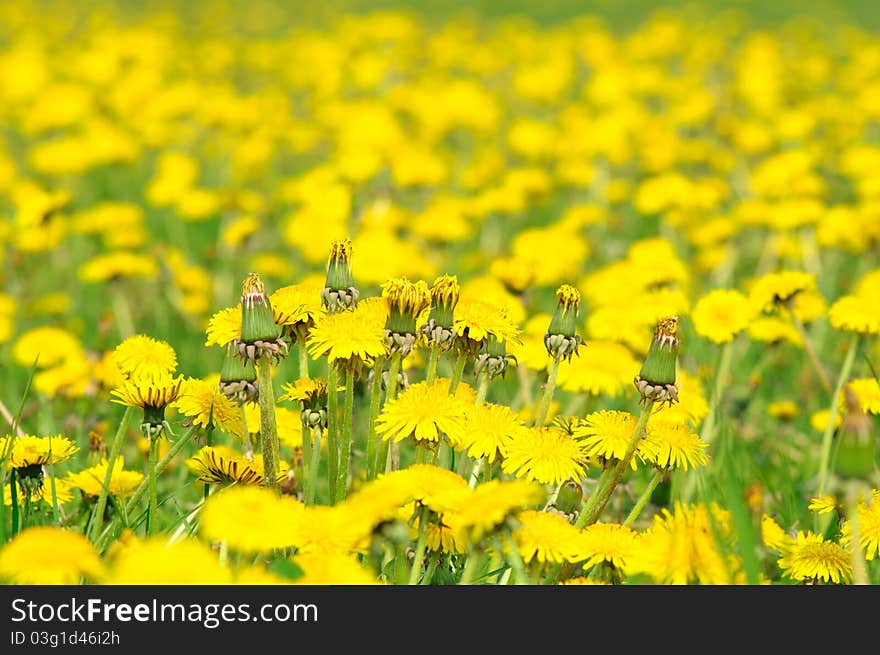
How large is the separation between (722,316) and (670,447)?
86cm

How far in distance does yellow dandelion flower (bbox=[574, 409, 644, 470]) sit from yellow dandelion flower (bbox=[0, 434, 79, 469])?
3.00 feet

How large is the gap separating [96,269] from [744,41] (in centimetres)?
713

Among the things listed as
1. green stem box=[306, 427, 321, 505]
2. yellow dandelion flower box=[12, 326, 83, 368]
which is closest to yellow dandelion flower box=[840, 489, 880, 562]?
green stem box=[306, 427, 321, 505]

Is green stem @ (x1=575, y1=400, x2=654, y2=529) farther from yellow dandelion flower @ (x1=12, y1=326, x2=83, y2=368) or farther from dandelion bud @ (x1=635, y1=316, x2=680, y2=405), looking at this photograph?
yellow dandelion flower @ (x1=12, y1=326, x2=83, y2=368)

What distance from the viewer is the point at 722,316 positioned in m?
2.52

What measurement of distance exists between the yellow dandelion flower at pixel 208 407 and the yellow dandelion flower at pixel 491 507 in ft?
1.83

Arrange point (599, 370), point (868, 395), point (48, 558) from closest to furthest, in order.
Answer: point (48, 558)
point (868, 395)
point (599, 370)

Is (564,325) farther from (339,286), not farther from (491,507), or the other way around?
(491,507)

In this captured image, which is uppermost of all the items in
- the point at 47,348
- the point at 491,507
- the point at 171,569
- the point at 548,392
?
the point at 47,348

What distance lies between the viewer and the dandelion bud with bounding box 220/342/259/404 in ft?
5.73

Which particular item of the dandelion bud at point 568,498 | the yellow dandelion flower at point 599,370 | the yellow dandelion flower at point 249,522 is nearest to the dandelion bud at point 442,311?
the dandelion bud at point 568,498

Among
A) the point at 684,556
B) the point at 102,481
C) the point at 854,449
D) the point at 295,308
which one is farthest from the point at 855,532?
the point at 102,481

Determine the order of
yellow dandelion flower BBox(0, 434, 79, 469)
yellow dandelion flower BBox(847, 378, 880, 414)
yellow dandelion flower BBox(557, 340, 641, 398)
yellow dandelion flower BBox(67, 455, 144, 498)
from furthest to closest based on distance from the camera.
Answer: yellow dandelion flower BBox(557, 340, 641, 398) < yellow dandelion flower BBox(847, 378, 880, 414) < yellow dandelion flower BBox(67, 455, 144, 498) < yellow dandelion flower BBox(0, 434, 79, 469)
